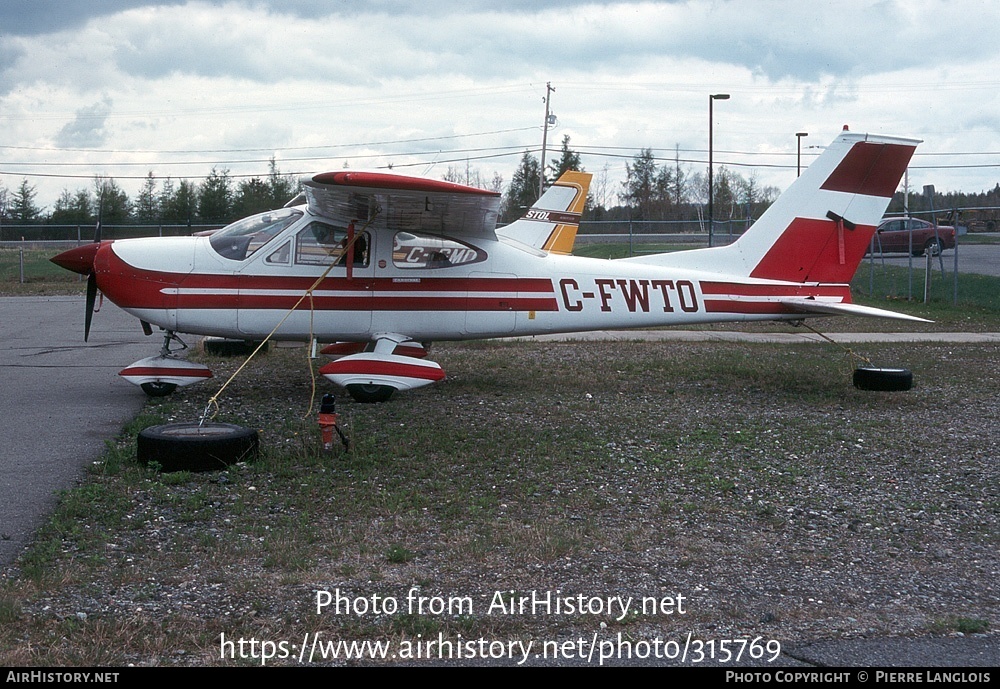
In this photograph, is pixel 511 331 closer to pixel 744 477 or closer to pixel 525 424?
pixel 525 424

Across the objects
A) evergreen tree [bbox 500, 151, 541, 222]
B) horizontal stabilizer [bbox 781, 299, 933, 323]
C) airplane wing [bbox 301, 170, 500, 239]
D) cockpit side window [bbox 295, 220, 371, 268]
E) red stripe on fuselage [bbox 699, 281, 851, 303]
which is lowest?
horizontal stabilizer [bbox 781, 299, 933, 323]

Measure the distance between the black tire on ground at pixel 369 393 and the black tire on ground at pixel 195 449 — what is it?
2504 mm

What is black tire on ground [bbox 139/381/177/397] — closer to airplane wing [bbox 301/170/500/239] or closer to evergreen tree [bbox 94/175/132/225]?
airplane wing [bbox 301/170/500/239]

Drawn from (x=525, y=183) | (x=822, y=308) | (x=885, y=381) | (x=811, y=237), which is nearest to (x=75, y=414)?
(x=822, y=308)

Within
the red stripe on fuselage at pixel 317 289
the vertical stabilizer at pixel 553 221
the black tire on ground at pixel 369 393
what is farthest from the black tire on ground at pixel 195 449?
the vertical stabilizer at pixel 553 221

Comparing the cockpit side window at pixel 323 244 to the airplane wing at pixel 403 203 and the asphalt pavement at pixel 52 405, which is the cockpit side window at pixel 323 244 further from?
the asphalt pavement at pixel 52 405

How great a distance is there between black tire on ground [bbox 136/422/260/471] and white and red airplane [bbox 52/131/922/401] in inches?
98.8

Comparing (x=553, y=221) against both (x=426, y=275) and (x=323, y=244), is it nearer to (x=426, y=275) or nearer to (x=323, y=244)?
(x=426, y=275)

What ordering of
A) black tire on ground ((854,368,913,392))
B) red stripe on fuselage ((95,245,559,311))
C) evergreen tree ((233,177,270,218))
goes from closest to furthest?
red stripe on fuselage ((95,245,559,311))
black tire on ground ((854,368,913,392))
evergreen tree ((233,177,270,218))

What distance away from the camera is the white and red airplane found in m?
9.48

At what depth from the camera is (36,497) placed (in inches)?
229

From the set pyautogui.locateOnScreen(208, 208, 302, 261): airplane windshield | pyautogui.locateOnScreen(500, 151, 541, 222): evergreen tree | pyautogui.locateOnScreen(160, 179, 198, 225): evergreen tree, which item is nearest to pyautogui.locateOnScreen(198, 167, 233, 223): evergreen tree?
pyautogui.locateOnScreen(160, 179, 198, 225): evergreen tree

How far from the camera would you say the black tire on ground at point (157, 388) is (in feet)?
31.2

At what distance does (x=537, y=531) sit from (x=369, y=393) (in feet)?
14.5
